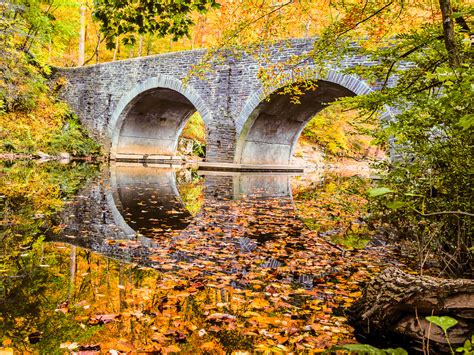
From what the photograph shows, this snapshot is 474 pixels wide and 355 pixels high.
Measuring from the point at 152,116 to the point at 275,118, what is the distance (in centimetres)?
679

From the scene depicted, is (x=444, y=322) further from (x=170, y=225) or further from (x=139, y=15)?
(x=170, y=225)

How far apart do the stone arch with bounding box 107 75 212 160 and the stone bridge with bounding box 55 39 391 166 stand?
0.14 ft

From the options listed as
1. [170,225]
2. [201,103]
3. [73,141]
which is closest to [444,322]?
[170,225]

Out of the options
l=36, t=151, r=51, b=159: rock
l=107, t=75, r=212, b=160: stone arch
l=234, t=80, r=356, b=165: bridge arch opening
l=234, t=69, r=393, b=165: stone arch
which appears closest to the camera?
l=234, t=69, r=393, b=165: stone arch

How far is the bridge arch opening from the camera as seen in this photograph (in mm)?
13844

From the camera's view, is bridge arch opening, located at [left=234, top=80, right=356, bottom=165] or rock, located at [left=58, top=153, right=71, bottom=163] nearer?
bridge arch opening, located at [left=234, top=80, right=356, bottom=165]

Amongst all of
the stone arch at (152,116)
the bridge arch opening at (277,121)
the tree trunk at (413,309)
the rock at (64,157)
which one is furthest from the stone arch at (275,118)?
the tree trunk at (413,309)

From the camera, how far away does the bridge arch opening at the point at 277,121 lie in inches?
545

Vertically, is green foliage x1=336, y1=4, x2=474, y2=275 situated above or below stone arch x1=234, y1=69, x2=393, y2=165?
below

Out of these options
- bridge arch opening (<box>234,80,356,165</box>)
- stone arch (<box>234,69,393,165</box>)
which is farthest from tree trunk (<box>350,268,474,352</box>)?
bridge arch opening (<box>234,80,356,165</box>)

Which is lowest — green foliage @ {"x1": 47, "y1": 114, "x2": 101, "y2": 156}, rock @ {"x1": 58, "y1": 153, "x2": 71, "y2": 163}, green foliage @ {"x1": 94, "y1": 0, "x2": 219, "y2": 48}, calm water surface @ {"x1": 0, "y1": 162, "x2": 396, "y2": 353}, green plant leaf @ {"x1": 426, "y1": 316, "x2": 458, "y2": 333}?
calm water surface @ {"x1": 0, "y1": 162, "x2": 396, "y2": 353}

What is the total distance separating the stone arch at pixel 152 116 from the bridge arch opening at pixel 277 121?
5.72ft

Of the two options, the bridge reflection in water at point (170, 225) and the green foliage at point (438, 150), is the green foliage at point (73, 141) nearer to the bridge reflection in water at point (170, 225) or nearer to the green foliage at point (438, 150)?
the bridge reflection in water at point (170, 225)

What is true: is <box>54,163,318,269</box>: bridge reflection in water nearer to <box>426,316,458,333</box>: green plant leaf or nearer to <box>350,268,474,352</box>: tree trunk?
<box>350,268,474,352</box>: tree trunk
